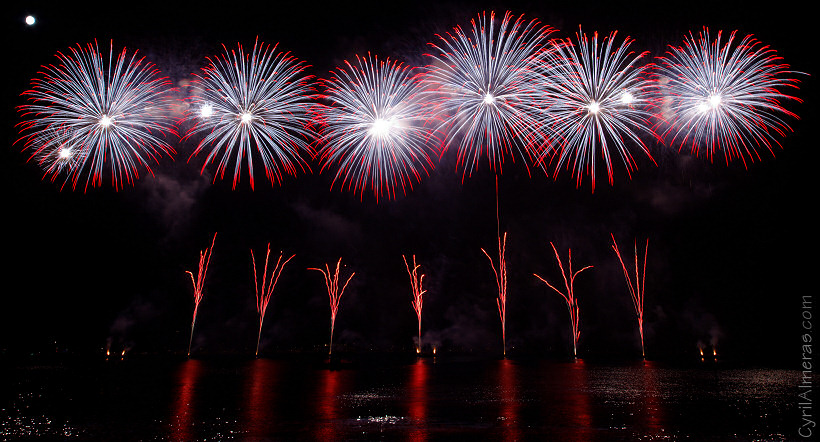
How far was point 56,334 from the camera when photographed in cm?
8938

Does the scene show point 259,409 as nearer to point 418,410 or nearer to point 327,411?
point 327,411

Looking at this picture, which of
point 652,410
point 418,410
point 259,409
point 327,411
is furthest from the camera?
point 259,409

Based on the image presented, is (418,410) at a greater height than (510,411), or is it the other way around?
(510,411)

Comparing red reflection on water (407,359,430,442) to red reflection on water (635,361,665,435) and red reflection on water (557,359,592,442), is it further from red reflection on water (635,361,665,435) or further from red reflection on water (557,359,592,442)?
red reflection on water (635,361,665,435)

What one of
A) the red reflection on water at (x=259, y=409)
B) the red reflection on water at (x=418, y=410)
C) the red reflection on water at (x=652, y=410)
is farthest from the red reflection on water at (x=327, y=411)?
the red reflection on water at (x=652, y=410)

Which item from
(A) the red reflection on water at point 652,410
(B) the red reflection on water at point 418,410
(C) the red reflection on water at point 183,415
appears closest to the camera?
(B) the red reflection on water at point 418,410

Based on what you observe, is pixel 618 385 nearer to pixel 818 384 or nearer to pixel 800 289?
pixel 818 384

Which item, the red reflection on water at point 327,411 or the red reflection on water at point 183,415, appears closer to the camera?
the red reflection on water at point 183,415

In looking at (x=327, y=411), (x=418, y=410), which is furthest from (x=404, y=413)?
(x=327, y=411)

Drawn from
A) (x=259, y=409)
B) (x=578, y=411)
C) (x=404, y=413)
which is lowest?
(x=259, y=409)

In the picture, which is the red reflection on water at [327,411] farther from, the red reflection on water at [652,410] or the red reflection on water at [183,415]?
the red reflection on water at [652,410]

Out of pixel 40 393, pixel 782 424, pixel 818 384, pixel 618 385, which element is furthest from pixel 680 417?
pixel 40 393

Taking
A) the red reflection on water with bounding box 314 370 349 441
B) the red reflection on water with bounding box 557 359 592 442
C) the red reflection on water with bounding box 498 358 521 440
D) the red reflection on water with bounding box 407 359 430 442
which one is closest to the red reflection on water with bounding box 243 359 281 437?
the red reflection on water with bounding box 314 370 349 441

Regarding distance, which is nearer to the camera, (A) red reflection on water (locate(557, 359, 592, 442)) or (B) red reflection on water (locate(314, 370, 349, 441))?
(A) red reflection on water (locate(557, 359, 592, 442))
